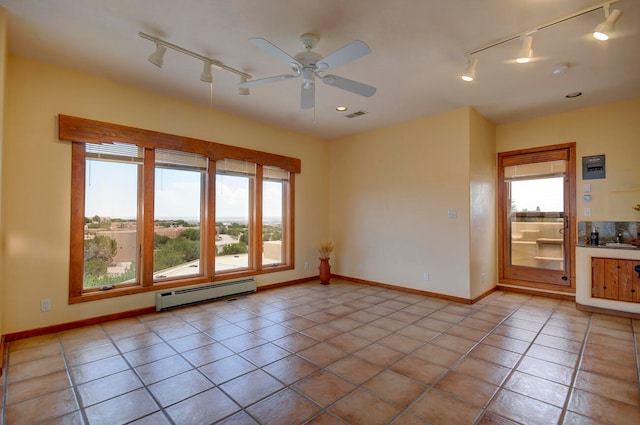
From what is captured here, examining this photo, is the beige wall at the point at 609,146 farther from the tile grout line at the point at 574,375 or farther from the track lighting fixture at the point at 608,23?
the track lighting fixture at the point at 608,23

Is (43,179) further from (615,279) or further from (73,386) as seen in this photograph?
(615,279)

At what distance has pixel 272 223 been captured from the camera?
5.63 m

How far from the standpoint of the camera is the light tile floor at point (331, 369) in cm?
200

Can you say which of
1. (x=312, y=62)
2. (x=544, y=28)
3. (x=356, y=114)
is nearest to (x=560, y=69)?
(x=544, y=28)

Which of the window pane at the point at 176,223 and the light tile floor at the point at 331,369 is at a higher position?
the window pane at the point at 176,223

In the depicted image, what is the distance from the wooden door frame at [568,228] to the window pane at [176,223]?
5.11 m

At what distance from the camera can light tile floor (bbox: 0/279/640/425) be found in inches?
78.5

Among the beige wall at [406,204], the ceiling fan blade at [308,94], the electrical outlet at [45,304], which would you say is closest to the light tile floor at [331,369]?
the electrical outlet at [45,304]

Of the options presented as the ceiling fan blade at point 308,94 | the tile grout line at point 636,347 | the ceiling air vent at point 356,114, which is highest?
the ceiling air vent at point 356,114

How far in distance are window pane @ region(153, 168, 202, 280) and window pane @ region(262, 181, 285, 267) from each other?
118 centimetres

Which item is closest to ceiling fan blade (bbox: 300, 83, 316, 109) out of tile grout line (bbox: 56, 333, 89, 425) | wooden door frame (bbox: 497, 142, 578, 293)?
tile grout line (bbox: 56, 333, 89, 425)

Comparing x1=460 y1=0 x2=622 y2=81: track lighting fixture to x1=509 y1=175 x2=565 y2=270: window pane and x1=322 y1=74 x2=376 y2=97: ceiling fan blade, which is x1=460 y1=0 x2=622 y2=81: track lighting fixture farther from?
x1=509 y1=175 x2=565 y2=270: window pane

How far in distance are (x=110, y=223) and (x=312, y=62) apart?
317 cm

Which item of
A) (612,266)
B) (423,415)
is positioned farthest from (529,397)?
(612,266)
